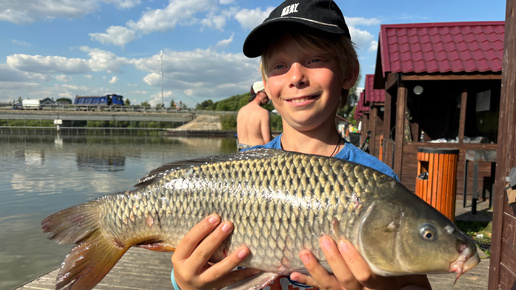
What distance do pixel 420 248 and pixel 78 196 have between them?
31.0 ft

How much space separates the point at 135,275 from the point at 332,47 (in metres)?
3.32

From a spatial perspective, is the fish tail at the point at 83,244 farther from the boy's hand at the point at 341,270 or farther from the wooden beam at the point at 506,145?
the wooden beam at the point at 506,145

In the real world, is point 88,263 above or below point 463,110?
below

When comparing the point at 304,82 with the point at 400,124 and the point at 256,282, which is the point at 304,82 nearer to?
the point at 256,282

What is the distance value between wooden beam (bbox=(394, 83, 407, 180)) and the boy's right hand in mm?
6842

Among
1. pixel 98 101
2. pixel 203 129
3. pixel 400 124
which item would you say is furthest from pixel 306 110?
pixel 98 101

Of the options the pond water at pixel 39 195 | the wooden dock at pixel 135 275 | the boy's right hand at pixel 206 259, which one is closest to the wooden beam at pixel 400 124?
the wooden dock at pixel 135 275

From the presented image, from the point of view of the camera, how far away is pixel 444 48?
760 cm

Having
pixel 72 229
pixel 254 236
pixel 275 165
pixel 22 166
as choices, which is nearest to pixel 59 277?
pixel 72 229

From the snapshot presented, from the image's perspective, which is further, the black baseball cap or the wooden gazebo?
the wooden gazebo

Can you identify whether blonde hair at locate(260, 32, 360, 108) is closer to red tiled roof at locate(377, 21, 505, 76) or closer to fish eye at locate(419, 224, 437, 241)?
fish eye at locate(419, 224, 437, 241)

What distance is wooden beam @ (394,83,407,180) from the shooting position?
7.59 m

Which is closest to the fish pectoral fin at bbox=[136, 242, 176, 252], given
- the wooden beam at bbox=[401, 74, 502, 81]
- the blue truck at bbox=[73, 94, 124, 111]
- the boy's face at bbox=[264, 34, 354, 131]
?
the boy's face at bbox=[264, 34, 354, 131]

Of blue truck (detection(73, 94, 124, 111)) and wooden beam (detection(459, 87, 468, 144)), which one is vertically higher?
blue truck (detection(73, 94, 124, 111))
